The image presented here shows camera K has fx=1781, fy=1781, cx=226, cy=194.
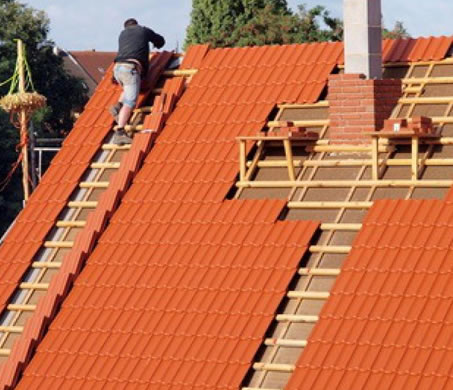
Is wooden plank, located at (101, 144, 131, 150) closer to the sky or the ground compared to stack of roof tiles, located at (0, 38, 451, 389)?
closer to the sky

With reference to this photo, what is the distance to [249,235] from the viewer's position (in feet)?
78.2

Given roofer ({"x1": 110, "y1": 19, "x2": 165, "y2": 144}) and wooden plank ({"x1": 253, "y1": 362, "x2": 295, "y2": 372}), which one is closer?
wooden plank ({"x1": 253, "y1": 362, "x2": 295, "y2": 372})

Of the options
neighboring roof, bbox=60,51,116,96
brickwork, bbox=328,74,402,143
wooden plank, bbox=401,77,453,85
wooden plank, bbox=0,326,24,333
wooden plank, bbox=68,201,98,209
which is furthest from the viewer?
neighboring roof, bbox=60,51,116,96

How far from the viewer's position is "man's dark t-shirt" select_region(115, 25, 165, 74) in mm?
26734

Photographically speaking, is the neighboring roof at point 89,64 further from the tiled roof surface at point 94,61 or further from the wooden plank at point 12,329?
the wooden plank at point 12,329

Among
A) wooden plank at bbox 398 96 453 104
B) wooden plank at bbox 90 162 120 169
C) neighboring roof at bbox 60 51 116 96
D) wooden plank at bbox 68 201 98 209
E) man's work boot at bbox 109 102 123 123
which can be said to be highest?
neighboring roof at bbox 60 51 116 96

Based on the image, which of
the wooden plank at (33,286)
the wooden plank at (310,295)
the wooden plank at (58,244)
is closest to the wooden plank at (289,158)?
the wooden plank at (310,295)

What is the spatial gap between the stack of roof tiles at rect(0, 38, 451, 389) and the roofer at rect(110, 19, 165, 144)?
0.53 meters

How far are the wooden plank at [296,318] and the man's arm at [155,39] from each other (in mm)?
6126

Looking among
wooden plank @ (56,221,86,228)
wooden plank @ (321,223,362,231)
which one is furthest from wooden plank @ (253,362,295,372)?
wooden plank @ (56,221,86,228)

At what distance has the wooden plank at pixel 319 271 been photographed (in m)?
22.6

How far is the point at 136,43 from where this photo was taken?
1056 inches

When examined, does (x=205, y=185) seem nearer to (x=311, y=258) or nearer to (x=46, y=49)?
(x=311, y=258)

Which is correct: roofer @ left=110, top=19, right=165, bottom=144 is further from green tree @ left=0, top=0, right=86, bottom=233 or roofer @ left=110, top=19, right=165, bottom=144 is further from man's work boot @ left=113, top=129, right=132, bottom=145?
green tree @ left=0, top=0, right=86, bottom=233
